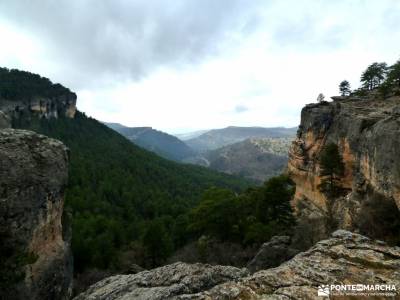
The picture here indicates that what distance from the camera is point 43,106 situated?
141875 mm

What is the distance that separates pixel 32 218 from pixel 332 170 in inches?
1237

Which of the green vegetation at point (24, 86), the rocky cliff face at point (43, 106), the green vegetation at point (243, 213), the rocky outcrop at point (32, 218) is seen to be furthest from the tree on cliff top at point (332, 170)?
the green vegetation at point (24, 86)

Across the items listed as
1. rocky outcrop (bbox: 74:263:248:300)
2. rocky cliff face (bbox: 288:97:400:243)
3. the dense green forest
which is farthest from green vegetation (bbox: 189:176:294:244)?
rocky outcrop (bbox: 74:263:248:300)

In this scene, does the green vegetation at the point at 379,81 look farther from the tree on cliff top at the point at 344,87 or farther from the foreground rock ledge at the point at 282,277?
the foreground rock ledge at the point at 282,277

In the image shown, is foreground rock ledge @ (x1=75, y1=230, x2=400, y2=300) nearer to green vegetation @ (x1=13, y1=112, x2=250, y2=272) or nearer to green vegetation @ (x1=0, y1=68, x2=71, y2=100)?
green vegetation @ (x1=13, y1=112, x2=250, y2=272)

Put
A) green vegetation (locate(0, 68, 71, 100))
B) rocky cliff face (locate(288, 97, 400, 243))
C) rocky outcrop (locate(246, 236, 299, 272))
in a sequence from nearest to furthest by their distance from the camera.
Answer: rocky cliff face (locate(288, 97, 400, 243))
rocky outcrop (locate(246, 236, 299, 272))
green vegetation (locate(0, 68, 71, 100))

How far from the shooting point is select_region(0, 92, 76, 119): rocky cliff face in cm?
12556

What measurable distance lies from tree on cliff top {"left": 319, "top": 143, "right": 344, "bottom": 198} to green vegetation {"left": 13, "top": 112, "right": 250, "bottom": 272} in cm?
2271

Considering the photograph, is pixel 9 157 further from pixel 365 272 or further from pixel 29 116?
pixel 29 116

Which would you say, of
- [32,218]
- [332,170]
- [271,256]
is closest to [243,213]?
[332,170]

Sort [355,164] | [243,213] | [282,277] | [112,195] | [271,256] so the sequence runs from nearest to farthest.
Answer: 1. [282,277]
2. [271,256]
3. [355,164]
4. [243,213]
5. [112,195]

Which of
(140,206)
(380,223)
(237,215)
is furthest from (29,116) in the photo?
(380,223)

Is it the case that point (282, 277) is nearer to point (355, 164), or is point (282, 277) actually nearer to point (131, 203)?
point (355, 164)

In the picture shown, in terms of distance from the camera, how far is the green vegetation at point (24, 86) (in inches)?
5176
